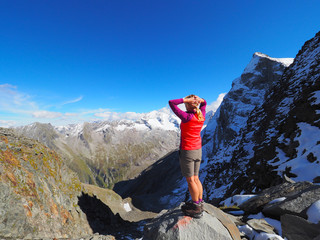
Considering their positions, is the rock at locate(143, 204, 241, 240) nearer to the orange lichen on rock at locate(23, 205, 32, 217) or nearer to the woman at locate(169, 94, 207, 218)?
the woman at locate(169, 94, 207, 218)

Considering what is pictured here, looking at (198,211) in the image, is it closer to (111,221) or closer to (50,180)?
(50,180)

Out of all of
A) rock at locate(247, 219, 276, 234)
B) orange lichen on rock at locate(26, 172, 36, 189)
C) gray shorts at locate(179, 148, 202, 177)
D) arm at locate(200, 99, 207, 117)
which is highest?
arm at locate(200, 99, 207, 117)

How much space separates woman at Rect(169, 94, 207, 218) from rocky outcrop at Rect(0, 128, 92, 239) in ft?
54.2

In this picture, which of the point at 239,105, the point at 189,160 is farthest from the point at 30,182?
the point at 239,105

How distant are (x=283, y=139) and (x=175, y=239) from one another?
19566 millimetres

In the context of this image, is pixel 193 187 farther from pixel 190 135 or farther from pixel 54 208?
pixel 54 208

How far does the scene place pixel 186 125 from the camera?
582 cm

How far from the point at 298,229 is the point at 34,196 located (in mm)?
22822

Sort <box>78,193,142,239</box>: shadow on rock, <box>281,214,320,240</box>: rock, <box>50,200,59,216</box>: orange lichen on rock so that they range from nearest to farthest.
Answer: <box>281,214,320,240</box>: rock < <box>50,200,59,216</box>: orange lichen on rock < <box>78,193,142,239</box>: shadow on rock

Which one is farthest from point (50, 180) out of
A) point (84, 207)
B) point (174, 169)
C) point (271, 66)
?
point (174, 169)

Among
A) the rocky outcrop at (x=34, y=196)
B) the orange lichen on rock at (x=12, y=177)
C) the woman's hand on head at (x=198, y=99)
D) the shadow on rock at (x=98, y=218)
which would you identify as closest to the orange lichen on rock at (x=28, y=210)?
the rocky outcrop at (x=34, y=196)

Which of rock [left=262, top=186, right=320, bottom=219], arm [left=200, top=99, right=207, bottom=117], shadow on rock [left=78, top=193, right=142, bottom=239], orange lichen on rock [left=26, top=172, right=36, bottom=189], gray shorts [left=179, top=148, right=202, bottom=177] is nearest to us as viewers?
gray shorts [left=179, top=148, right=202, bottom=177]

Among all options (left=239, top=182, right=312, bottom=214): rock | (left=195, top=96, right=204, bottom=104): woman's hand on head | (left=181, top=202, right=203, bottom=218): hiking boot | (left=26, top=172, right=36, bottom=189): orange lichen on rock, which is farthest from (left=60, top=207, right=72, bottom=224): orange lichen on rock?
(left=195, top=96, right=204, bottom=104): woman's hand on head

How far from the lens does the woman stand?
5.68 metres
